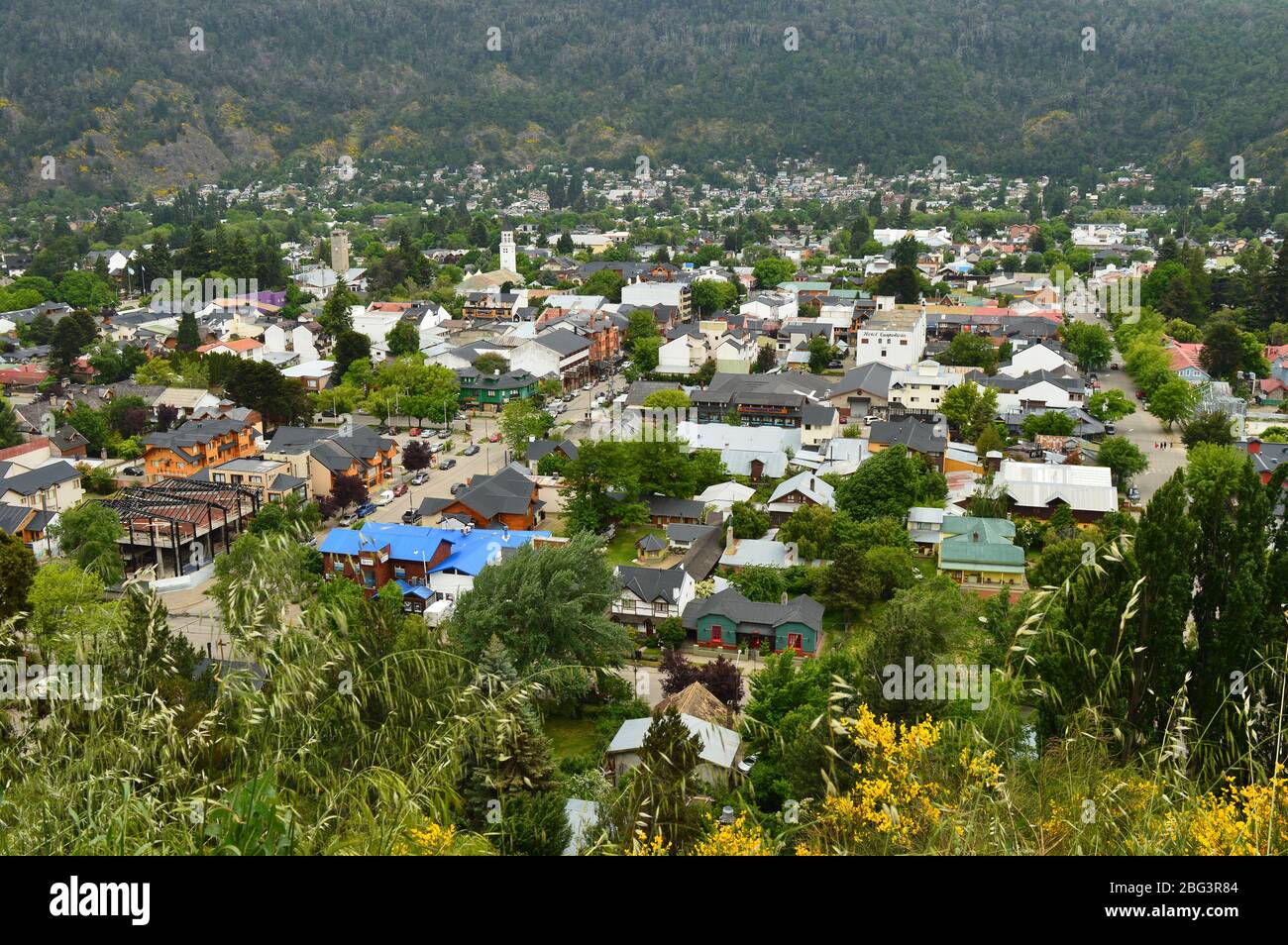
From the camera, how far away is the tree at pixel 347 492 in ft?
29.9

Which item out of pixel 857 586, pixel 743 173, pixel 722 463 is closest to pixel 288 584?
pixel 857 586

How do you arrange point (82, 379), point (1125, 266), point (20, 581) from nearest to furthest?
point (20, 581), point (82, 379), point (1125, 266)

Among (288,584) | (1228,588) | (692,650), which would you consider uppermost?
(288,584)

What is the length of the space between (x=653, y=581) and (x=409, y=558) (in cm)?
178

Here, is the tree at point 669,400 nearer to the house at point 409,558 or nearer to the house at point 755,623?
the house at point 409,558

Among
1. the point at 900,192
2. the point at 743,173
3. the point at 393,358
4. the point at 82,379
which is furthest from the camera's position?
the point at 743,173

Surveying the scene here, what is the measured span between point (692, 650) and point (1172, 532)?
3695 millimetres

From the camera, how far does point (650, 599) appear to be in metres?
7.04

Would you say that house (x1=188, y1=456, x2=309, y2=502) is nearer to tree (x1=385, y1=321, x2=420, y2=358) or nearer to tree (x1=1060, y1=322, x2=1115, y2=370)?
tree (x1=385, y1=321, x2=420, y2=358)

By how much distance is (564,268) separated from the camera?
22531mm

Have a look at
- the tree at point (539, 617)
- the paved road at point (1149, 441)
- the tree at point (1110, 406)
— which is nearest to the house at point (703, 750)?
the tree at point (539, 617)

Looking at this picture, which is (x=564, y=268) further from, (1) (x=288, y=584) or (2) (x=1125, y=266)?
(1) (x=288, y=584)

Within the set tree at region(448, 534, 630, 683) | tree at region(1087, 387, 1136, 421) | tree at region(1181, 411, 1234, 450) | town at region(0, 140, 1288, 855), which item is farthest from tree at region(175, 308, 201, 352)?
tree at region(1181, 411, 1234, 450)

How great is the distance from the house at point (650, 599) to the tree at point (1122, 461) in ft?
14.8
